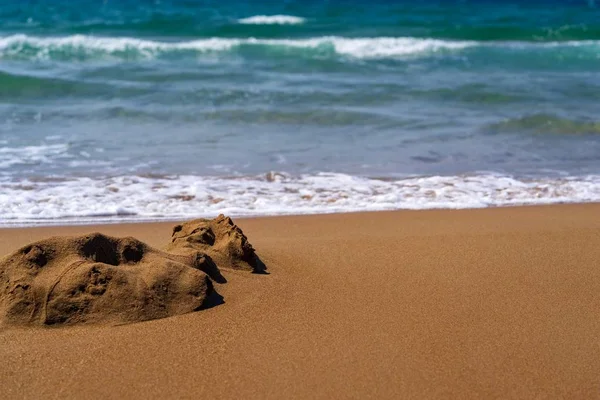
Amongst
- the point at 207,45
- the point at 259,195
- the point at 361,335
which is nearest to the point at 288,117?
the point at 259,195

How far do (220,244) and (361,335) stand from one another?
38.7 inches

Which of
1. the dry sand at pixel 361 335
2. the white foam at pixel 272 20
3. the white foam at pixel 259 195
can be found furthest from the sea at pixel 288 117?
the dry sand at pixel 361 335

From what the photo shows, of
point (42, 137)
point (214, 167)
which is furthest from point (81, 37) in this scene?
point (214, 167)

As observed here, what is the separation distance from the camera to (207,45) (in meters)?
17.7

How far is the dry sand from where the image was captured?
2.81 metres

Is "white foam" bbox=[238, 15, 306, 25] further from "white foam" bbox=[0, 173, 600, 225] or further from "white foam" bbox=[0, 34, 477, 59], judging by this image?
"white foam" bbox=[0, 173, 600, 225]

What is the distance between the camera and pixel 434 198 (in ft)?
20.4

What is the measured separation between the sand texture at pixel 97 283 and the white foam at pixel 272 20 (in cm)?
1893

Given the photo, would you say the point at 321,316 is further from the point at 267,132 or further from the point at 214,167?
the point at 267,132

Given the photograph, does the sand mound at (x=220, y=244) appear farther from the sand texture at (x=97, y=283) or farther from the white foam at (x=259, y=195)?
the white foam at (x=259, y=195)

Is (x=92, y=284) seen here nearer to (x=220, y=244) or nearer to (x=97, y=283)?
(x=97, y=283)

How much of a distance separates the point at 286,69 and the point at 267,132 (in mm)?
5571

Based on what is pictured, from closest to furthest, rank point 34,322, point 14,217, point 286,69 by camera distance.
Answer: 1. point 34,322
2. point 14,217
3. point 286,69

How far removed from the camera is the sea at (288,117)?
20.6 ft
